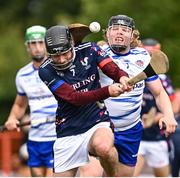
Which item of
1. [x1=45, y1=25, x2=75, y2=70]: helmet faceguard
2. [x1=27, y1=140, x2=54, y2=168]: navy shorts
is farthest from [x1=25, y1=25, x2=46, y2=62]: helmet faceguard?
[x1=45, y1=25, x2=75, y2=70]: helmet faceguard

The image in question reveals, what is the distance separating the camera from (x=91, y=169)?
1070 centimetres

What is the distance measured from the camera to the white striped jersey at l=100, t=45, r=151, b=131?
34.3ft

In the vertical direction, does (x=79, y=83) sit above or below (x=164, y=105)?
above

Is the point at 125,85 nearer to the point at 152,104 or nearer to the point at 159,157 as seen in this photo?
the point at 152,104

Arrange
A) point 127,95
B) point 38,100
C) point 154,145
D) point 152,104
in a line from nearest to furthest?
point 127,95
point 38,100
point 152,104
point 154,145

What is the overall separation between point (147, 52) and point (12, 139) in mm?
10423

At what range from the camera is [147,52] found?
34.7ft

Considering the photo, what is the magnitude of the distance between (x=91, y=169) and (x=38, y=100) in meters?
2.09

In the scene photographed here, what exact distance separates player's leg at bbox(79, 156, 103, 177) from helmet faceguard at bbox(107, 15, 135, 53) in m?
1.32

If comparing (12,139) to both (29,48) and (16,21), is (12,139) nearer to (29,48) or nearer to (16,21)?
(29,48)

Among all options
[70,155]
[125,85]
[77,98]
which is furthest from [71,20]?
[125,85]

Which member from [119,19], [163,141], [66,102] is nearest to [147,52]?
[119,19]

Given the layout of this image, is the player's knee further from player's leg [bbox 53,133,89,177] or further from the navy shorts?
the navy shorts

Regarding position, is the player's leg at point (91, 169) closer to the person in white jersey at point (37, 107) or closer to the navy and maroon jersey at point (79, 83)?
the navy and maroon jersey at point (79, 83)
